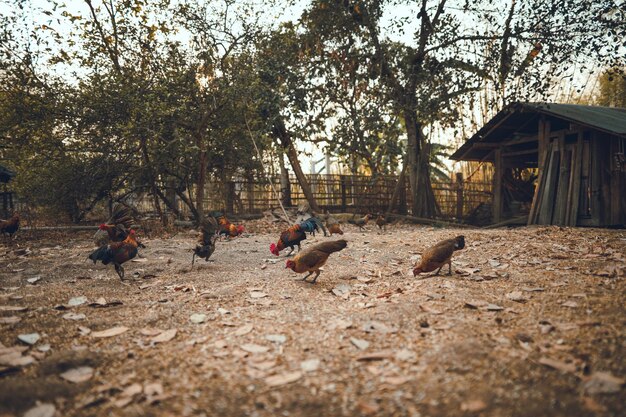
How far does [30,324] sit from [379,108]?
1091 cm

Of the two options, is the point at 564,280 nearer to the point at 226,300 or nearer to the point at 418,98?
the point at 226,300

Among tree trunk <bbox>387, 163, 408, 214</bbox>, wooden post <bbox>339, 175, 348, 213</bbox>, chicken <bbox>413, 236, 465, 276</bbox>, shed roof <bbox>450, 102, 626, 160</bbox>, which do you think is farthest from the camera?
wooden post <bbox>339, 175, 348, 213</bbox>

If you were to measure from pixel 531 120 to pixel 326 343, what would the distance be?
12.1 m

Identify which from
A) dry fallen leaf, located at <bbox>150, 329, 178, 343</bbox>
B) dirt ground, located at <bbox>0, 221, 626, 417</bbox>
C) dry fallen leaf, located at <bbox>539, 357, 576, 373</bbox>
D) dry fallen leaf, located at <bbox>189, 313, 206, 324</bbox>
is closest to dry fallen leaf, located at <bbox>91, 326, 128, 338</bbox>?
dirt ground, located at <bbox>0, 221, 626, 417</bbox>

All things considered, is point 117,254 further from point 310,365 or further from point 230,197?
point 230,197

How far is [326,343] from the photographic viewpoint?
7.86ft

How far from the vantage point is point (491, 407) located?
5.25 feet

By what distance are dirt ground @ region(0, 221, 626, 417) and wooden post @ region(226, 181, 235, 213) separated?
8783mm

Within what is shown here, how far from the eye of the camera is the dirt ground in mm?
1712

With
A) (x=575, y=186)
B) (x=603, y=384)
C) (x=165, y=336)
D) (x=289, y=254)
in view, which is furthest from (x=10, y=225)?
(x=575, y=186)

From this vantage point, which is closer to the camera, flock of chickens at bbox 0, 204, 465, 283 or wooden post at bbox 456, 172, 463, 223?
flock of chickens at bbox 0, 204, 465, 283

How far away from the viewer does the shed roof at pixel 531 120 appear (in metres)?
8.92

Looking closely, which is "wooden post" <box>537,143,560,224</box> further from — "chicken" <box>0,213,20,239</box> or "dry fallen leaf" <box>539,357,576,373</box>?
"chicken" <box>0,213,20,239</box>

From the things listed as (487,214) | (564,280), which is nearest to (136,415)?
(564,280)
